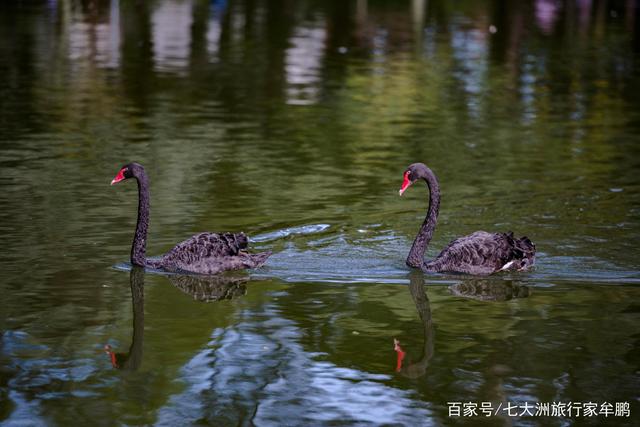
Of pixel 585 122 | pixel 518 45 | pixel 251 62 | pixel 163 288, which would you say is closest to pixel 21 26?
pixel 251 62

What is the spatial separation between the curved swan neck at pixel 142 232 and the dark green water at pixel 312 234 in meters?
0.17

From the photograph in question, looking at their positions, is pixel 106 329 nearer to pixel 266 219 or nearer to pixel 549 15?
pixel 266 219

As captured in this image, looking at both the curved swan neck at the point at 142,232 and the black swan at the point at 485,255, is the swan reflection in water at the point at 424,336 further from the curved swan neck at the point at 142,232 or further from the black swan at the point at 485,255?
the curved swan neck at the point at 142,232

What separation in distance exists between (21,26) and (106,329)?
77.1 ft

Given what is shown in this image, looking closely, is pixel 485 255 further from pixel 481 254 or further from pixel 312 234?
pixel 312 234

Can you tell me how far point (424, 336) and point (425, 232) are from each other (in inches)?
76.9

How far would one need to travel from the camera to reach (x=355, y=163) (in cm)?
1503

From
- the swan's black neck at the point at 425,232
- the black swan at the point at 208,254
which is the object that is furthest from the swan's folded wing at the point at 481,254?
the black swan at the point at 208,254

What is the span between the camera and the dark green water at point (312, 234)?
25.1ft

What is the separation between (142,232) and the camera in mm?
10328

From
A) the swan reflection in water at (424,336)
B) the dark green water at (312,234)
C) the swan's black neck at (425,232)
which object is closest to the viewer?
the dark green water at (312,234)

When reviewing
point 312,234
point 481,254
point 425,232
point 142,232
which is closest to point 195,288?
point 142,232

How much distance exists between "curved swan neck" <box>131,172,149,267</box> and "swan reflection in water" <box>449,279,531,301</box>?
2440 millimetres

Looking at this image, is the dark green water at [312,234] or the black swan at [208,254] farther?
the black swan at [208,254]
